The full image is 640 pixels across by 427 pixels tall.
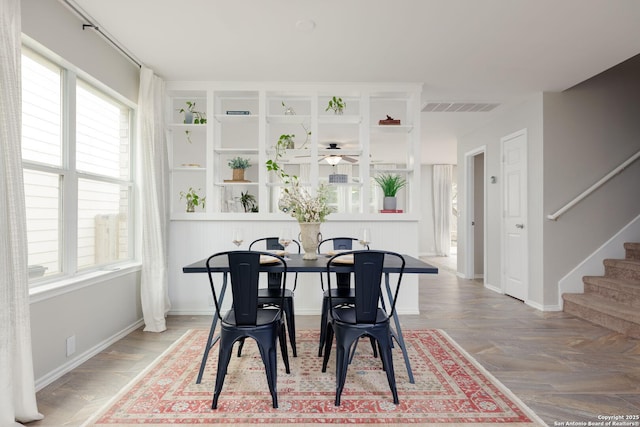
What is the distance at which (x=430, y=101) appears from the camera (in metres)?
4.71

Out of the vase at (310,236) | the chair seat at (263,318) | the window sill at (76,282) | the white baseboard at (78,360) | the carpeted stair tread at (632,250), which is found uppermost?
the vase at (310,236)

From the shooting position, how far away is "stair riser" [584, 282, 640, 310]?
3537mm

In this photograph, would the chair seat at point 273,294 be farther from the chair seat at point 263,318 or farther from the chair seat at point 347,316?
the chair seat at point 347,316

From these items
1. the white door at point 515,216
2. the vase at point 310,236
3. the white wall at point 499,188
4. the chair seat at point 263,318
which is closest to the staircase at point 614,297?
the white wall at point 499,188

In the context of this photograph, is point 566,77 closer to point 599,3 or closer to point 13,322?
point 599,3

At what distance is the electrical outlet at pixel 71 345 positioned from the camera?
102 inches

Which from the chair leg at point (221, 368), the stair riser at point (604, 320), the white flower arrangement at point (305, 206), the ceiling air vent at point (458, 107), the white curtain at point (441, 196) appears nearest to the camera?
the chair leg at point (221, 368)

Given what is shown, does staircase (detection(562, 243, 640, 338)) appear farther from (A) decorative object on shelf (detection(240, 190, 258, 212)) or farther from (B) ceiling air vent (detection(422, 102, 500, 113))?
(A) decorative object on shelf (detection(240, 190, 258, 212))

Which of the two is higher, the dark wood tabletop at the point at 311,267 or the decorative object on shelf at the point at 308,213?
the decorative object on shelf at the point at 308,213

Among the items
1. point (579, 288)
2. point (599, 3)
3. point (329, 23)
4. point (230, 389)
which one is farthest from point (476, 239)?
point (230, 389)

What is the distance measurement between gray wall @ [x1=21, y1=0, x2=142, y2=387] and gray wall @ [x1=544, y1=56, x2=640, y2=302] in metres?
4.59

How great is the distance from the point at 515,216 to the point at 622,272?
1279 millimetres

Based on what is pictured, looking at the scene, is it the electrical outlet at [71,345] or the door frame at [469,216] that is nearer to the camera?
the electrical outlet at [71,345]

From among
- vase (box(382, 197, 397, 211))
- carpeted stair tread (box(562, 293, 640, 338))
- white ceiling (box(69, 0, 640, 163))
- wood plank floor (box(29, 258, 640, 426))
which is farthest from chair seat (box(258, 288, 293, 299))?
carpeted stair tread (box(562, 293, 640, 338))
